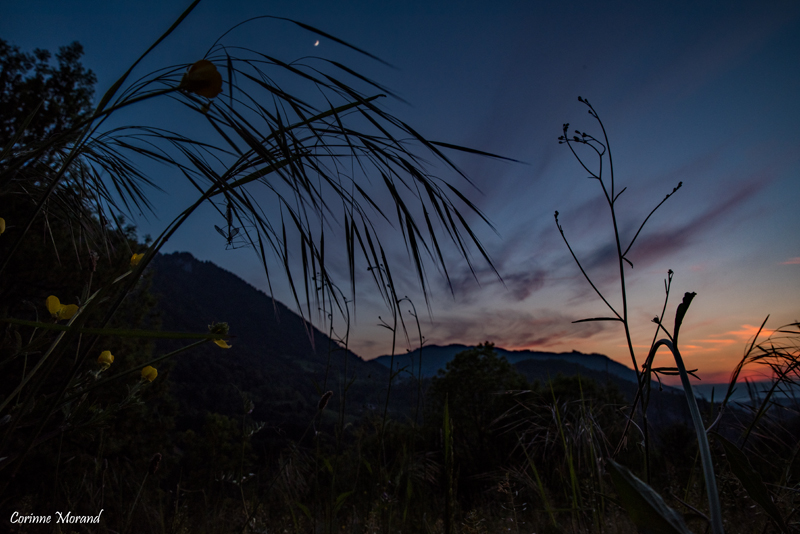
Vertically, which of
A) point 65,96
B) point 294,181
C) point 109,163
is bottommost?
point 294,181

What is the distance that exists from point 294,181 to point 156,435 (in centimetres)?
925

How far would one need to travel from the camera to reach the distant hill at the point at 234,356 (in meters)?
18.5

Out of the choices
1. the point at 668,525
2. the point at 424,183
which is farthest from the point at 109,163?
the point at 668,525

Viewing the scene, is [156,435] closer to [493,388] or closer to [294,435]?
[493,388]

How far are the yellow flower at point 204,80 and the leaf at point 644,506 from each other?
507 millimetres

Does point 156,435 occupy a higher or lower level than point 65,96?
lower

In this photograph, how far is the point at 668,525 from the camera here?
9.0 inches

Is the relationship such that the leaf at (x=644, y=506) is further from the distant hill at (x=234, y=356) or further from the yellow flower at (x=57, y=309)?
the yellow flower at (x=57, y=309)

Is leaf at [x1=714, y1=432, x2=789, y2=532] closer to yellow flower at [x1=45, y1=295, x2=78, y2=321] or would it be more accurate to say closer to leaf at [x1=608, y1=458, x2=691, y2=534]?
leaf at [x1=608, y1=458, x2=691, y2=534]

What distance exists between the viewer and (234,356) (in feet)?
96.9

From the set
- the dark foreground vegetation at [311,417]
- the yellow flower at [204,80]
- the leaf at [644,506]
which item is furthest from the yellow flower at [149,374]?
the leaf at [644,506]

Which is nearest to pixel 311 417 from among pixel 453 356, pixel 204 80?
pixel 204 80

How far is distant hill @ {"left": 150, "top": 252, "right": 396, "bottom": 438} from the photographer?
729 inches

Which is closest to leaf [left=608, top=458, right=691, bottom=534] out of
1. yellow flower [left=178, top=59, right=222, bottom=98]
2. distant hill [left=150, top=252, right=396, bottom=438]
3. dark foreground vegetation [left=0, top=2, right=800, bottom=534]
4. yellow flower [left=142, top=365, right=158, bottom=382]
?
dark foreground vegetation [left=0, top=2, right=800, bottom=534]
